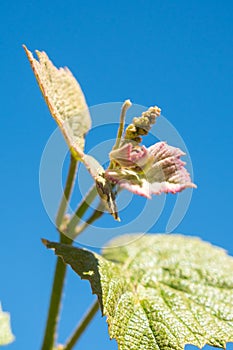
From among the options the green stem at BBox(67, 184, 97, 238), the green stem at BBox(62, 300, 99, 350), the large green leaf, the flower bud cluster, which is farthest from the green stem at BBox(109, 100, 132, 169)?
the green stem at BBox(62, 300, 99, 350)

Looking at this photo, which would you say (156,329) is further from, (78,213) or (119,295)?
(78,213)

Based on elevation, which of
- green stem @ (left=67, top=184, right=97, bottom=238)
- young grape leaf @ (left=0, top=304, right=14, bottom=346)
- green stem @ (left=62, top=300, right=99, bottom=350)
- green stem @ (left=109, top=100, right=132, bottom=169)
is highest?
green stem @ (left=109, top=100, right=132, bottom=169)

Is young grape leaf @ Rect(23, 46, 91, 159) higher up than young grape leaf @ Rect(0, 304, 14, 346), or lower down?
higher up

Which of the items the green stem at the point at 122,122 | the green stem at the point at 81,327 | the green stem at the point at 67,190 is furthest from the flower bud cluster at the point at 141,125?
the green stem at the point at 81,327

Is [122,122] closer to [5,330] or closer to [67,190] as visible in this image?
[67,190]

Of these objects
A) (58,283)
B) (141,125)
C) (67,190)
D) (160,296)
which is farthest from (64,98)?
(160,296)

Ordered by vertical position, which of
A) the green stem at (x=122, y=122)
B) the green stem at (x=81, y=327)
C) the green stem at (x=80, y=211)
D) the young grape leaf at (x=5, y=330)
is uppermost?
the green stem at (x=122, y=122)

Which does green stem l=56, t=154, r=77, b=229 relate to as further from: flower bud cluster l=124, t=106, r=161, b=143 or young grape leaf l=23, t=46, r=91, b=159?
flower bud cluster l=124, t=106, r=161, b=143

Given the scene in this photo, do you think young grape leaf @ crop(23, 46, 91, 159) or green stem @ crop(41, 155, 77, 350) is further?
green stem @ crop(41, 155, 77, 350)

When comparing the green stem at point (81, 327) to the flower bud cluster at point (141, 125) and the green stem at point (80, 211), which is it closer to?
the green stem at point (80, 211)
